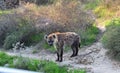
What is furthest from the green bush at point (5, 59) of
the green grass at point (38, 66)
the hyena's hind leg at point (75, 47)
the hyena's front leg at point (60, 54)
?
the hyena's hind leg at point (75, 47)

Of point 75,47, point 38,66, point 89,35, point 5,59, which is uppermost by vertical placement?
point 38,66

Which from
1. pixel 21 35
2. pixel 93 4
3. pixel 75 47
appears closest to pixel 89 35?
Answer: pixel 75 47

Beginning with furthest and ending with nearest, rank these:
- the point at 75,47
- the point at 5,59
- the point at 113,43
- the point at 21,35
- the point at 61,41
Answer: the point at 21,35
the point at 75,47
the point at 5,59
the point at 61,41
the point at 113,43

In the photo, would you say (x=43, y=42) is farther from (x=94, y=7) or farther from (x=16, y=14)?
(x=94, y=7)

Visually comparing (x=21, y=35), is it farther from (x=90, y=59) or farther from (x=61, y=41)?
(x=90, y=59)

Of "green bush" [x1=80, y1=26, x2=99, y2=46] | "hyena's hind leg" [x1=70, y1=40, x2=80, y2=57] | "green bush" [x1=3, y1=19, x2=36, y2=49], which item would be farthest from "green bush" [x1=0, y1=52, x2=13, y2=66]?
"green bush" [x1=80, y1=26, x2=99, y2=46]

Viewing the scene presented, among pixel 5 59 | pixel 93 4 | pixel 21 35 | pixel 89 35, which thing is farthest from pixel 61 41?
pixel 93 4

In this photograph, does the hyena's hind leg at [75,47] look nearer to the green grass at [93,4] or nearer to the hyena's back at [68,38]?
the hyena's back at [68,38]

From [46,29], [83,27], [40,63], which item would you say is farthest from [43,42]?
[40,63]

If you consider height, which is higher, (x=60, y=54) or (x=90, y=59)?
(x=60, y=54)

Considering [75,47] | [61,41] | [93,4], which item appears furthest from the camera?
[93,4]

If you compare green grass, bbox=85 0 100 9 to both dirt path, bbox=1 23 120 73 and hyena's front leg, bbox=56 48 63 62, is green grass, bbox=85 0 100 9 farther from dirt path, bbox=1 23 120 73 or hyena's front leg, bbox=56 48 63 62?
hyena's front leg, bbox=56 48 63 62

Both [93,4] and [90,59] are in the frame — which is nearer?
[90,59]

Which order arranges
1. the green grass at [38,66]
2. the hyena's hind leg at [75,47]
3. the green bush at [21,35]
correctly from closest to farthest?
the green grass at [38,66], the hyena's hind leg at [75,47], the green bush at [21,35]
